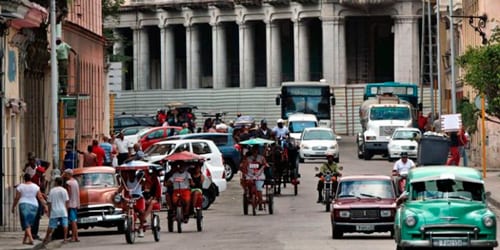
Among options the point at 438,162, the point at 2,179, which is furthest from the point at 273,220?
the point at 438,162

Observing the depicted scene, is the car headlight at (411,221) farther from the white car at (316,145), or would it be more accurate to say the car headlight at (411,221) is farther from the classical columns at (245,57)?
the classical columns at (245,57)

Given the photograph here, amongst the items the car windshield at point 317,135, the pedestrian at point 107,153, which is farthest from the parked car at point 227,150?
the car windshield at point 317,135

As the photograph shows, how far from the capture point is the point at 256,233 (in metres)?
36.8

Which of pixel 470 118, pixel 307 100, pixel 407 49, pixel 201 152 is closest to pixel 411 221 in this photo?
pixel 201 152

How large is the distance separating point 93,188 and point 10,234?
83.3 inches

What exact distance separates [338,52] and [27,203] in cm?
8267

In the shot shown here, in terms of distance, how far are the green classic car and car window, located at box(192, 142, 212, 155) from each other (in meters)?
23.3

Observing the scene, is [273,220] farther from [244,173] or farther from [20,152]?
[20,152]

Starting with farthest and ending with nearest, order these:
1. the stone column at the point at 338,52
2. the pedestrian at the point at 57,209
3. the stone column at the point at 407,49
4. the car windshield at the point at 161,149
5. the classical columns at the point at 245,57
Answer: the classical columns at the point at 245,57 → the stone column at the point at 338,52 → the stone column at the point at 407,49 → the car windshield at the point at 161,149 → the pedestrian at the point at 57,209

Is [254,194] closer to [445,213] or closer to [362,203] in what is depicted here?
[362,203]

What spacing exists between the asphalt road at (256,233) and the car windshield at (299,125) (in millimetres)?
28253

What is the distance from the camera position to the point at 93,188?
1539 inches

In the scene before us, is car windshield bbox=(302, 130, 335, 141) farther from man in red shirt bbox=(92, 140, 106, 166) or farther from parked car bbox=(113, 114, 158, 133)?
man in red shirt bbox=(92, 140, 106, 166)

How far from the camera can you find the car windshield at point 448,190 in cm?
2784
